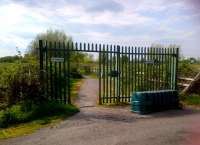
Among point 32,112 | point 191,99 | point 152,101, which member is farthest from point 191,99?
point 32,112

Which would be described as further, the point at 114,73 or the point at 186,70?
the point at 186,70

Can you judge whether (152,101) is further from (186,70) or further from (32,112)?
(186,70)

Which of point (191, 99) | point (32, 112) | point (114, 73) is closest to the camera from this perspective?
point (32, 112)

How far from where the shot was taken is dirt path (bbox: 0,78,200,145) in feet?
27.7

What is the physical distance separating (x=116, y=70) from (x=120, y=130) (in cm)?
534

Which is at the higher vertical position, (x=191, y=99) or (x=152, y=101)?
(x=152, y=101)

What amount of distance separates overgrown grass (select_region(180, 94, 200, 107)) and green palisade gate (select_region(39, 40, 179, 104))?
29.4 inches

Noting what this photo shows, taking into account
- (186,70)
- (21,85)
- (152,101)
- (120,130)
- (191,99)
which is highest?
(186,70)

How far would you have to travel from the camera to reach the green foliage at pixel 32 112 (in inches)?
430

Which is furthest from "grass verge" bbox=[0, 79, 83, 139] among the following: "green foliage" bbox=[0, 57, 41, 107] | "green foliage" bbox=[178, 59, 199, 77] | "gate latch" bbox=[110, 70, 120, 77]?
"green foliage" bbox=[178, 59, 199, 77]

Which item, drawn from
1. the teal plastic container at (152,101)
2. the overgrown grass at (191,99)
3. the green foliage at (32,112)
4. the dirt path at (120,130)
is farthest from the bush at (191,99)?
the green foliage at (32,112)

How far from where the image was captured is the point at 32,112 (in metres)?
11.5

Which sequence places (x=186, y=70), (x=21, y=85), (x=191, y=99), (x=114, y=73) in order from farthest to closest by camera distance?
1. (x=186, y=70)
2. (x=191, y=99)
3. (x=114, y=73)
4. (x=21, y=85)

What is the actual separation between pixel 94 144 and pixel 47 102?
14.7ft
